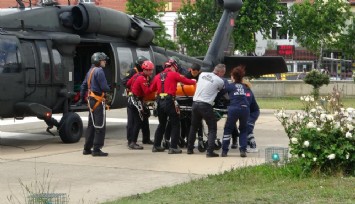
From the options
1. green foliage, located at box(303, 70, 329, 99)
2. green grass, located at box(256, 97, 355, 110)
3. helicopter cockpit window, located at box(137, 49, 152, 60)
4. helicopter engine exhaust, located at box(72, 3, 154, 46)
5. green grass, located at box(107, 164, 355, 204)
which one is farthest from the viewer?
green foliage, located at box(303, 70, 329, 99)

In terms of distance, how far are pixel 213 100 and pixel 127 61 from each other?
4636mm

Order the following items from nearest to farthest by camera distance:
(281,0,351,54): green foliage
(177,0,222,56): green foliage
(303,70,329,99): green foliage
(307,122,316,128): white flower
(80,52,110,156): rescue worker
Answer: (307,122,316,128): white flower < (80,52,110,156): rescue worker < (303,70,329,99): green foliage < (177,0,222,56): green foliage < (281,0,351,54): green foliage

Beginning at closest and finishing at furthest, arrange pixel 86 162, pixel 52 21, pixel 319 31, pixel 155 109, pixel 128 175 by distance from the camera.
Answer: pixel 128 175
pixel 86 162
pixel 155 109
pixel 52 21
pixel 319 31

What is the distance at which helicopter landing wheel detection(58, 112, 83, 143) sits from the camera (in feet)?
46.0

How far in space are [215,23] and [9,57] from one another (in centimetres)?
2802

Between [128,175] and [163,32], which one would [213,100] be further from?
[163,32]

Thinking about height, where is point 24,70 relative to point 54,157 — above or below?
above

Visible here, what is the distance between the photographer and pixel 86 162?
1128 centimetres

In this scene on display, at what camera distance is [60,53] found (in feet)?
46.5

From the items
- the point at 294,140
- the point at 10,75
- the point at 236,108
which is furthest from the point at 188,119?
the point at 294,140

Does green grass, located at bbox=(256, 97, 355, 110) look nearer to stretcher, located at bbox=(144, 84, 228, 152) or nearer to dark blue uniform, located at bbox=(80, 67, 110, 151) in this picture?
stretcher, located at bbox=(144, 84, 228, 152)

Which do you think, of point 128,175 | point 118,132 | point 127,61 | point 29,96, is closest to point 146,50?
point 127,61

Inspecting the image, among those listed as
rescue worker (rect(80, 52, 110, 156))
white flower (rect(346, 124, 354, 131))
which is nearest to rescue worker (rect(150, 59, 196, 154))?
rescue worker (rect(80, 52, 110, 156))

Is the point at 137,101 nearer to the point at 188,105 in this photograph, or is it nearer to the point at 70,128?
the point at 188,105
